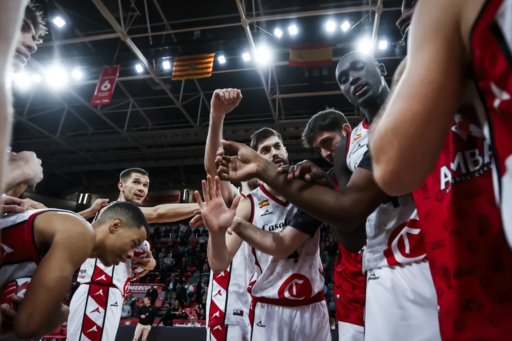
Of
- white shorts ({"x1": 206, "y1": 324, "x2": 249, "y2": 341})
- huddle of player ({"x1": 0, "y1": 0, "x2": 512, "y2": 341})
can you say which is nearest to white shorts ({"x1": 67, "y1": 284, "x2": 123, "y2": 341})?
white shorts ({"x1": 206, "y1": 324, "x2": 249, "y2": 341})

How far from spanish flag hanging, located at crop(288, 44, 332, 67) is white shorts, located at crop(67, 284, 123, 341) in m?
6.76

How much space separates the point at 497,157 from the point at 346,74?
1.29m

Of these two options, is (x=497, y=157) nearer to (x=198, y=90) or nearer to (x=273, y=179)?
(x=273, y=179)

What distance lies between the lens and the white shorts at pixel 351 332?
8.79 ft

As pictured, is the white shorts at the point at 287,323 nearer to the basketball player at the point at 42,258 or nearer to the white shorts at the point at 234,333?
the white shorts at the point at 234,333

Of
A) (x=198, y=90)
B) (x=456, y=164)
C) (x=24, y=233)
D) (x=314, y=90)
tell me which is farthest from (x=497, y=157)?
(x=198, y=90)

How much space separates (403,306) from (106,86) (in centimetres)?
1034

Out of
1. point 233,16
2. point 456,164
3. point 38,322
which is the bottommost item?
point 38,322

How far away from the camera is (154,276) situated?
1578 cm

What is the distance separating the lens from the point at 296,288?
259 centimetres

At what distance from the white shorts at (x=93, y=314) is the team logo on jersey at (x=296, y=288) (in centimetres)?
267

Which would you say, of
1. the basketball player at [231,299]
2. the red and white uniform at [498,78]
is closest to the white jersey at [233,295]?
the basketball player at [231,299]

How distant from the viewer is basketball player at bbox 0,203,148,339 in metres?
1.71

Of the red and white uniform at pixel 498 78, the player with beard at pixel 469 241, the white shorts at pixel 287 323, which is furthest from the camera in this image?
the white shorts at pixel 287 323
